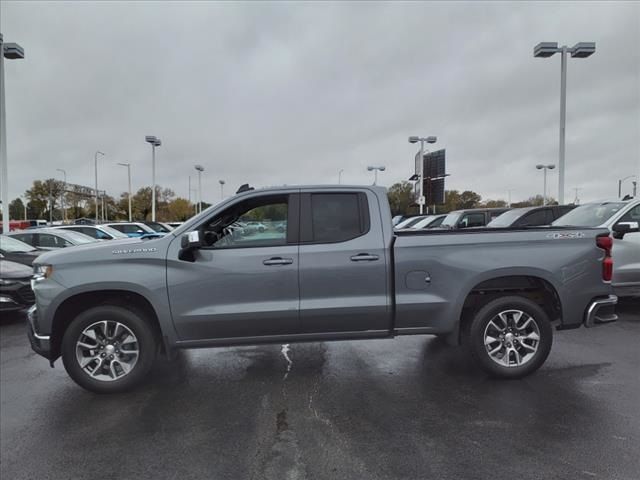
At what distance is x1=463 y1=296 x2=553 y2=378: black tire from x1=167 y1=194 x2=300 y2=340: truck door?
73.2 inches

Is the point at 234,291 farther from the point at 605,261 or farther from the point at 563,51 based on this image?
the point at 563,51

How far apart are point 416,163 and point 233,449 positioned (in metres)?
42.9

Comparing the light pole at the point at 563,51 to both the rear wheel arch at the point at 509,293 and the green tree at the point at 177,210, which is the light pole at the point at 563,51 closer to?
the rear wheel arch at the point at 509,293

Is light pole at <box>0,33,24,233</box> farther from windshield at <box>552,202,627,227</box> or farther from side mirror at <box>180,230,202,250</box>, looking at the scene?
windshield at <box>552,202,627,227</box>

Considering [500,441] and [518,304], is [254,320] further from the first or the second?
[518,304]

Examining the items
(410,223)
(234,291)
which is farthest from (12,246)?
(410,223)

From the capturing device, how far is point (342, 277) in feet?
14.3

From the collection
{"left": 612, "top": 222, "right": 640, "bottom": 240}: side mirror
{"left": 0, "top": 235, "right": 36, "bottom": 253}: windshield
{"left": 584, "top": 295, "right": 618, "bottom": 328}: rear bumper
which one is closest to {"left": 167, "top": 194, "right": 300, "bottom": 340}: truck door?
{"left": 584, "top": 295, "right": 618, "bottom": 328}: rear bumper

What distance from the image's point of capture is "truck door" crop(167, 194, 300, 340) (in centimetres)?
428

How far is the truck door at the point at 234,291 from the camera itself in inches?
168

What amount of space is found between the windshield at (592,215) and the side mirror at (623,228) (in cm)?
57

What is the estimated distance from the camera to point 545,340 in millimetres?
4539

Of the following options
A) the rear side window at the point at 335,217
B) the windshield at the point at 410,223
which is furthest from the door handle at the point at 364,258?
the windshield at the point at 410,223

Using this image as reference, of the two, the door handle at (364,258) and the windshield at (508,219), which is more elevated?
the windshield at (508,219)
